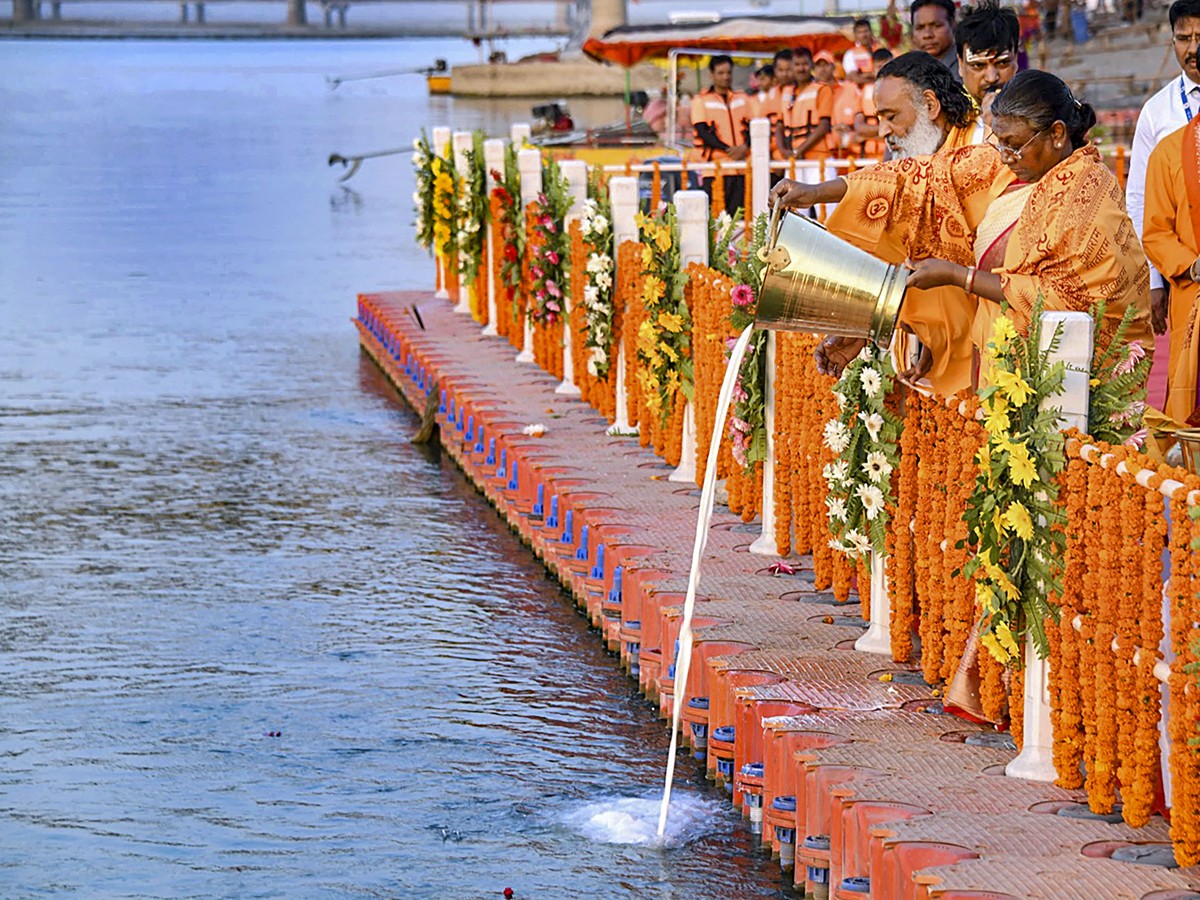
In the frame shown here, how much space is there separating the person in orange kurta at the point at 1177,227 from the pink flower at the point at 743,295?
56.0 inches

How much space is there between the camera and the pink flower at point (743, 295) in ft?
24.7

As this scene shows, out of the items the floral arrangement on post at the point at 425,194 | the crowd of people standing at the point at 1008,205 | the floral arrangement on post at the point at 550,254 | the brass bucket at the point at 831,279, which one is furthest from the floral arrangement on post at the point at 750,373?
the floral arrangement on post at the point at 425,194

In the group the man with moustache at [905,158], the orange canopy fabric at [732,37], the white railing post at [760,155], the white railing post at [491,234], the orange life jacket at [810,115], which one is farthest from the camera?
the orange canopy fabric at [732,37]

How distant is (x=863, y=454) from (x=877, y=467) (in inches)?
3.6

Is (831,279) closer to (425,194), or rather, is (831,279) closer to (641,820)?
(641,820)

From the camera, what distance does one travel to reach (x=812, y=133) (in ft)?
53.9

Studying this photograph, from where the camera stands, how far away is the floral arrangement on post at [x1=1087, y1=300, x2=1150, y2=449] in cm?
520

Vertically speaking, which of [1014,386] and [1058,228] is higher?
[1058,228]

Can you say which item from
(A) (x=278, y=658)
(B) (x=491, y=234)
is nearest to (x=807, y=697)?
(A) (x=278, y=658)

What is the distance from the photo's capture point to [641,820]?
617 cm

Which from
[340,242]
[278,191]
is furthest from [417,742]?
[278,191]

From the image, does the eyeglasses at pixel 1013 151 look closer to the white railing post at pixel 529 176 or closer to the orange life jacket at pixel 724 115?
the white railing post at pixel 529 176

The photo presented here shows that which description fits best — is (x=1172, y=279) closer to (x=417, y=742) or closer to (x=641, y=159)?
(x=417, y=742)

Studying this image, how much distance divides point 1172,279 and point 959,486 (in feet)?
4.91
